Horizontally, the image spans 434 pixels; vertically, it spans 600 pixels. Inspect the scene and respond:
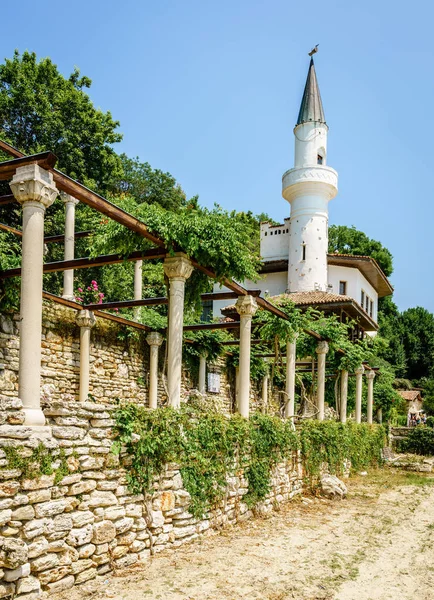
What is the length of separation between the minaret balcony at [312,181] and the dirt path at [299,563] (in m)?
20.4

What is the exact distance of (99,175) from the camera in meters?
25.4

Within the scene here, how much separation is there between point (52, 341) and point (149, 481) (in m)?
5.81

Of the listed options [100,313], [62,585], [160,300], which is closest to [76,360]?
[100,313]

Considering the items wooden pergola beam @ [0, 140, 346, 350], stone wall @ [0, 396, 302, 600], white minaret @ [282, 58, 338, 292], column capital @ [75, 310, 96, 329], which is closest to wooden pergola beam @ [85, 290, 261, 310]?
column capital @ [75, 310, 96, 329]

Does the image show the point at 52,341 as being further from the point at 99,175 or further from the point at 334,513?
the point at 99,175

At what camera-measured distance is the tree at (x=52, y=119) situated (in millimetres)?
23750

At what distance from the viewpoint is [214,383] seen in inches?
694

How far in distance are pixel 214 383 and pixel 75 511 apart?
1175 cm

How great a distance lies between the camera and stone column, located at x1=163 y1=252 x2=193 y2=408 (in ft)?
28.8

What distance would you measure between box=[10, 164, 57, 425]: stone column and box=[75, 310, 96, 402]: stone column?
6.22 meters

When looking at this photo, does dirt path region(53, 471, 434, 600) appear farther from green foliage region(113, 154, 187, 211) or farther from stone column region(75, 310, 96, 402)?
green foliage region(113, 154, 187, 211)

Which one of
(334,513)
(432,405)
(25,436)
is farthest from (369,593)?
(432,405)

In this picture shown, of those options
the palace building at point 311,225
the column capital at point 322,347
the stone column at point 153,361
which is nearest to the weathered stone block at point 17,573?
the stone column at point 153,361

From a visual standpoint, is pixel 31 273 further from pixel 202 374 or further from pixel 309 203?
pixel 309 203
